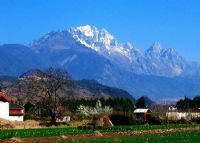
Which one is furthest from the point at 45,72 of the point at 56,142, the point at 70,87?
the point at 56,142

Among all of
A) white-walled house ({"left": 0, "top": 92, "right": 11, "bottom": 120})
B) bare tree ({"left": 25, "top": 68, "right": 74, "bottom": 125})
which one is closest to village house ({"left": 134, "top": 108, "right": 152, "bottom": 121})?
bare tree ({"left": 25, "top": 68, "right": 74, "bottom": 125})

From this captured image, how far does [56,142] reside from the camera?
34.8m

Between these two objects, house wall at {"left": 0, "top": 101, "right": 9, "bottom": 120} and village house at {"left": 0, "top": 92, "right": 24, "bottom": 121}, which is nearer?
house wall at {"left": 0, "top": 101, "right": 9, "bottom": 120}

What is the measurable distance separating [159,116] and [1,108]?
2658 cm

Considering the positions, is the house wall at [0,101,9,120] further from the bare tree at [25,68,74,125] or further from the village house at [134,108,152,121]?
the village house at [134,108,152,121]

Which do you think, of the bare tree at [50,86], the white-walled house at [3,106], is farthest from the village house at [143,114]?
the white-walled house at [3,106]

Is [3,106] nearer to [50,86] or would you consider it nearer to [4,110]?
[4,110]

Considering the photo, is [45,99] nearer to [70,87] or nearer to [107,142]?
[70,87]

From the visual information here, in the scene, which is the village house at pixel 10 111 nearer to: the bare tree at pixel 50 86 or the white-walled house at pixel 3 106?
the white-walled house at pixel 3 106

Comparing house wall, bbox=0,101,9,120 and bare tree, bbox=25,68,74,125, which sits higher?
bare tree, bbox=25,68,74,125

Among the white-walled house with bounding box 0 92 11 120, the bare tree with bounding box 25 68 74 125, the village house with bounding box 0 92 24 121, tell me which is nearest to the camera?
the white-walled house with bounding box 0 92 11 120

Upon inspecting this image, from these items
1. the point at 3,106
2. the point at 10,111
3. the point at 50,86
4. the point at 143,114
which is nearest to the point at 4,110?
the point at 3,106

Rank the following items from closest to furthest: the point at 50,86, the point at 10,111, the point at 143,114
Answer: the point at 50,86 < the point at 10,111 < the point at 143,114

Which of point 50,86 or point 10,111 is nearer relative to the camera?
point 50,86
